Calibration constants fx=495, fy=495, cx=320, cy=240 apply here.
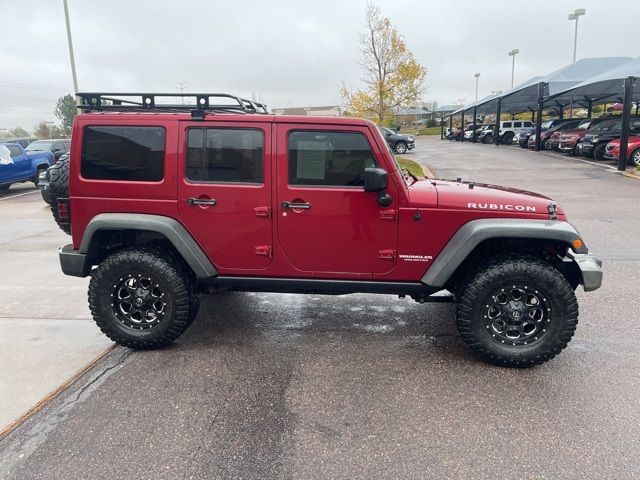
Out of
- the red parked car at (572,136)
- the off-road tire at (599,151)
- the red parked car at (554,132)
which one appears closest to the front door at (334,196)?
the off-road tire at (599,151)

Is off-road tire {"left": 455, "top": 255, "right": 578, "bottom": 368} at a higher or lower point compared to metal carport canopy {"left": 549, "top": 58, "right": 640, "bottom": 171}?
lower

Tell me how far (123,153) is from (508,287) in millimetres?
3165

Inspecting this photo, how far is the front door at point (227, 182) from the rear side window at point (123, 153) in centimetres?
21

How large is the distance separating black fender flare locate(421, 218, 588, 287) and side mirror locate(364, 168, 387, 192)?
2.33 ft

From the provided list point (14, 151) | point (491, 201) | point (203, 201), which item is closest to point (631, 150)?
point (491, 201)

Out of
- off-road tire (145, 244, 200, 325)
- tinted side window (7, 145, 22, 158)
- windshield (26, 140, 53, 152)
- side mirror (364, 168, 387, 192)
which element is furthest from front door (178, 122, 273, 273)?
windshield (26, 140, 53, 152)

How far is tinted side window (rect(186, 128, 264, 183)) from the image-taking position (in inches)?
152

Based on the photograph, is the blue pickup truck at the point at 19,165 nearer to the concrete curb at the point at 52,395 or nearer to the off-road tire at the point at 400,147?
the concrete curb at the point at 52,395

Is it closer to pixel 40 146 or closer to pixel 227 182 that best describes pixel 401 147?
pixel 40 146

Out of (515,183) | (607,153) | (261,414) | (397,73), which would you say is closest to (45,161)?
(397,73)

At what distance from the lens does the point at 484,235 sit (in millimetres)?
3633

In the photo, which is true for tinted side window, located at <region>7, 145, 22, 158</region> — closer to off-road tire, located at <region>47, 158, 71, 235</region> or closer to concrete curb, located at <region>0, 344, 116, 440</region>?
off-road tire, located at <region>47, 158, 71, 235</region>

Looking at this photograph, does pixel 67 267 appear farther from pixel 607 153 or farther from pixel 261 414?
pixel 607 153

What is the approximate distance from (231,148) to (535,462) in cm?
294
